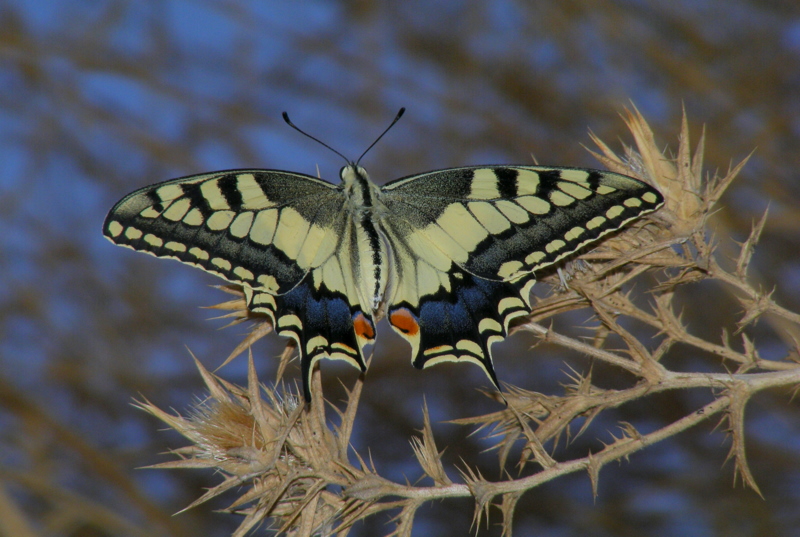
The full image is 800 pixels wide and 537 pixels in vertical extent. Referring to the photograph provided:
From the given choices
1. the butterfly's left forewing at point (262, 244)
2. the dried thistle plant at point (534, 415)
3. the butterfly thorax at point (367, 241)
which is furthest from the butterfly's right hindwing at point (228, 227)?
the dried thistle plant at point (534, 415)

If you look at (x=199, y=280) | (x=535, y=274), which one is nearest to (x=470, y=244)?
(x=535, y=274)

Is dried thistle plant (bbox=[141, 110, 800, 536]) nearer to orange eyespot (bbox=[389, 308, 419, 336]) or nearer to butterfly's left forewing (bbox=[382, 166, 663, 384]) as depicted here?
butterfly's left forewing (bbox=[382, 166, 663, 384])

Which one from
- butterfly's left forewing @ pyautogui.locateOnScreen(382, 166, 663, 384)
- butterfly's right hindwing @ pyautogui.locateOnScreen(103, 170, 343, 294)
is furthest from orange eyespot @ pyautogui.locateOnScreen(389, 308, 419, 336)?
butterfly's right hindwing @ pyautogui.locateOnScreen(103, 170, 343, 294)

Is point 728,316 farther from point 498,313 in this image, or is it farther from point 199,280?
point 199,280

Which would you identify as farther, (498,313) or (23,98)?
(23,98)

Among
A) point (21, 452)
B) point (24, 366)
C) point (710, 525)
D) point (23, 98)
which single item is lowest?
point (710, 525)

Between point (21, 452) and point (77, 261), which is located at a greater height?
point (77, 261)

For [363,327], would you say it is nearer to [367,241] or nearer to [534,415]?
[367,241]
